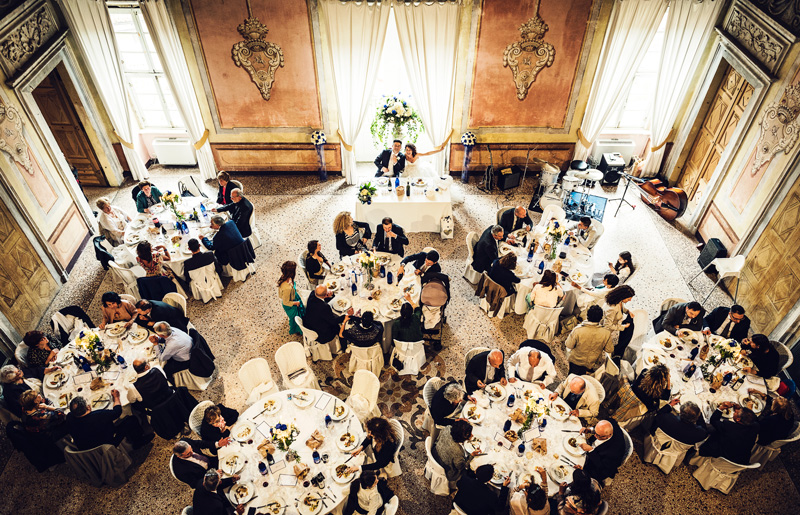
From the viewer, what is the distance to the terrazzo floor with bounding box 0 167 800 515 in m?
5.44

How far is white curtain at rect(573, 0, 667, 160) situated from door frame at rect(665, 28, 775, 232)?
123 cm

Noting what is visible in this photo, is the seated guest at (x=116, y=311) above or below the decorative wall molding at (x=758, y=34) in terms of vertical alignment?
below

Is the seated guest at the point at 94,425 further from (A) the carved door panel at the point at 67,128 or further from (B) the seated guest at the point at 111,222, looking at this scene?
(A) the carved door panel at the point at 67,128

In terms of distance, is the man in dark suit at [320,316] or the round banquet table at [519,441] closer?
the round banquet table at [519,441]

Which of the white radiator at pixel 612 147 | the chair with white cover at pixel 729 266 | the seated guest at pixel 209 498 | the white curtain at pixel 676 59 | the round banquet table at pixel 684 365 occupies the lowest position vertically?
the white radiator at pixel 612 147

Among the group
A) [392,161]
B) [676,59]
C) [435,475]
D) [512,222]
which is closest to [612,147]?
[676,59]

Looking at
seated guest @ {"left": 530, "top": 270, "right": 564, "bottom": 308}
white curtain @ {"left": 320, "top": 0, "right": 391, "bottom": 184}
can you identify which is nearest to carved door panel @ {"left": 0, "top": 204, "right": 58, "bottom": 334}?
white curtain @ {"left": 320, "top": 0, "right": 391, "bottom": 184}

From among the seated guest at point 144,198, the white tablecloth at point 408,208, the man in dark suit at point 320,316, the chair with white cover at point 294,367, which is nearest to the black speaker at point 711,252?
the white tablecloth at point 408,208

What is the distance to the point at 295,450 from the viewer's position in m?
4.95

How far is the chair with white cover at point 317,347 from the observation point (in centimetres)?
656

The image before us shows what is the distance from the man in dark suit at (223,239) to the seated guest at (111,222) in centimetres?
154

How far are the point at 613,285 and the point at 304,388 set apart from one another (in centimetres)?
436

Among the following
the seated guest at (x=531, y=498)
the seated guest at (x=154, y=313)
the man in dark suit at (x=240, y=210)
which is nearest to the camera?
the seated guest at (x=531, y=498)

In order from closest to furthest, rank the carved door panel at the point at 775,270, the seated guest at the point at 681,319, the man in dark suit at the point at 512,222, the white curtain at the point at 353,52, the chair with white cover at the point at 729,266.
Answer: the seated guest at the point at 681,319, the carved door panel at the point at 775,270, the chair with white cover at the point at 729,266, the man in dark suit at the point at 512,222, the white curtain at the point at 353,52
